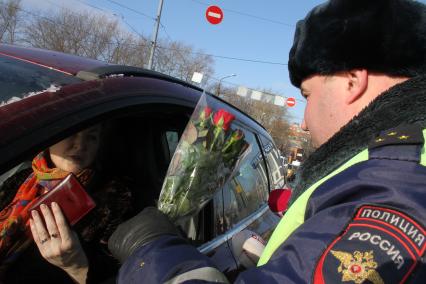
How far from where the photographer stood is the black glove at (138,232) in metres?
1.29

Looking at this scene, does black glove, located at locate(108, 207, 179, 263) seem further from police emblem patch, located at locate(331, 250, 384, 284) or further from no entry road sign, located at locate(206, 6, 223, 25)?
no entry road sign, located at locate(206, 6, 223, 25)

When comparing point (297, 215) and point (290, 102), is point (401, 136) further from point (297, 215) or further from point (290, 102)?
point (290, 102)

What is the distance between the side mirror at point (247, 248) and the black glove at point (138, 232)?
901mm

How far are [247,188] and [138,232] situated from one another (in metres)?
1.40

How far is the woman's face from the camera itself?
176cm

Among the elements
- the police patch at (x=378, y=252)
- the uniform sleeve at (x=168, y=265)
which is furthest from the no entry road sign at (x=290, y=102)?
the police patch at (x=378, y=252)

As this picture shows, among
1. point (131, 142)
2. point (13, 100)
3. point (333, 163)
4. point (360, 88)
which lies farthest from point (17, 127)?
point (131, 142)

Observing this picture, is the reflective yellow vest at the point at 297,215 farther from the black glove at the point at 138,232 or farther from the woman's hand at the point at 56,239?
the woman's hand at the point at 56,239

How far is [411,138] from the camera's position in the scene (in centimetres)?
96

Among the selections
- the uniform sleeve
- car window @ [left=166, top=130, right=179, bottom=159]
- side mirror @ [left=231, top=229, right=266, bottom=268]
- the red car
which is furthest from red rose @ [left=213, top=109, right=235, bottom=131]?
side mirror @ [left=231, top=229, right=266, bottom=268]

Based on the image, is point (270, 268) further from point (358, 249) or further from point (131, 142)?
point (131, 142)

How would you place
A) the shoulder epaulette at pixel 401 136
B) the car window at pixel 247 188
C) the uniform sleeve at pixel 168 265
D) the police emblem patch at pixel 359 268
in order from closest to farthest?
the police emblem patch at pixel 359 268, the shoulder epaulette at pixel 401 136, the uniform sleeve at pixel 168 265, the car window at pixel 247 188

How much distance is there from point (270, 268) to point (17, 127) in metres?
0.73

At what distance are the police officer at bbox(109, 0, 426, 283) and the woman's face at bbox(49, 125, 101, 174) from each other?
0.56 m
